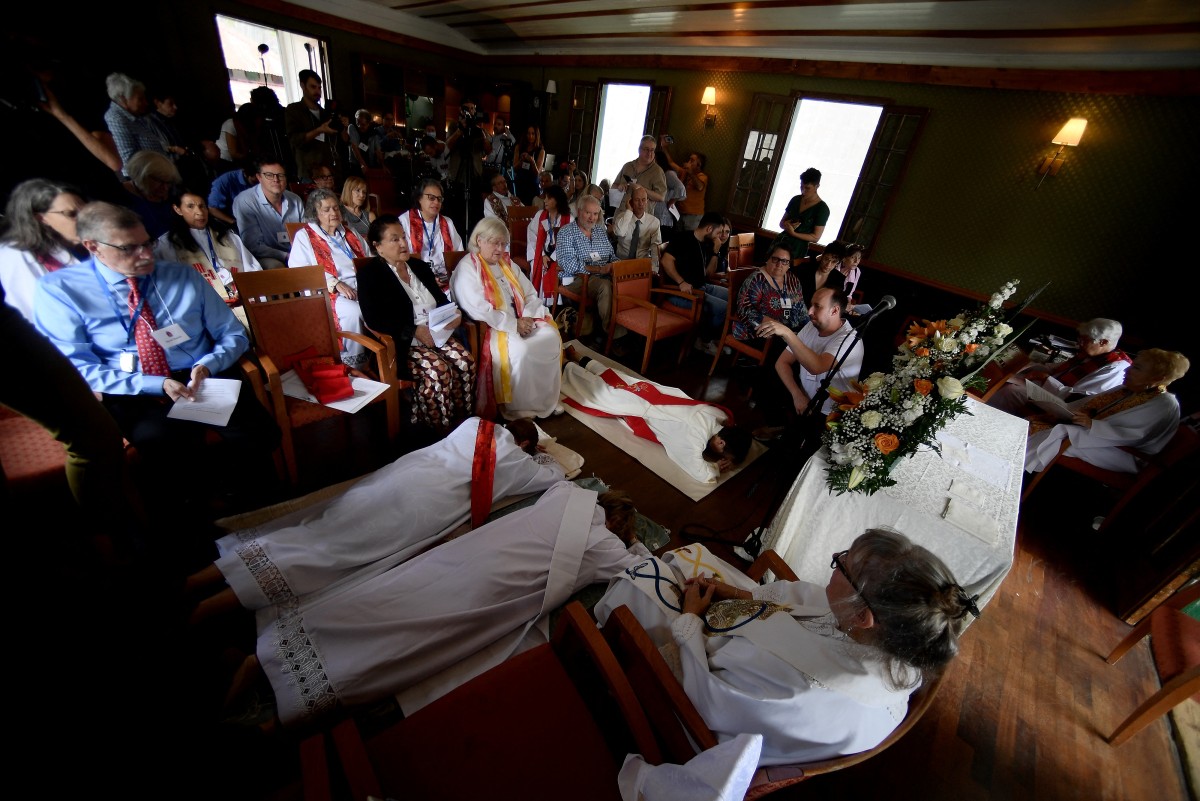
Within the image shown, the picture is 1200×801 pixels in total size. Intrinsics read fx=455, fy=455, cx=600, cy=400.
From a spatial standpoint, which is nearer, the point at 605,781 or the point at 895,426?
the point at 605,781

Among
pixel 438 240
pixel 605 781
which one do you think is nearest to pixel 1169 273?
pixel 605 781

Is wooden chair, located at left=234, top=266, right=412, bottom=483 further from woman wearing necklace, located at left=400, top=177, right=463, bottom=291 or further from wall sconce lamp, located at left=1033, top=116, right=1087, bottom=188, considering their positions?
wall sconce lamp, located at left=1033, top=116, right=1087, bottom=188

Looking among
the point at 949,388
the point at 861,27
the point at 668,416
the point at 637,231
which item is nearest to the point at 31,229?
the point at 668,416

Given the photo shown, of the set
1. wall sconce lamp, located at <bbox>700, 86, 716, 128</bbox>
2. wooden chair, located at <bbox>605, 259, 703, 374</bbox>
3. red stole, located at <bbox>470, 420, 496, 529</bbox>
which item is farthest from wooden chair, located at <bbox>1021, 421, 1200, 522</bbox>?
wall sconce lamp, located at <bbox>700, 86, 716, 128</bbox>

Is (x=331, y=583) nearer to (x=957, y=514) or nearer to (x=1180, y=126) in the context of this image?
(x=957, y=514)

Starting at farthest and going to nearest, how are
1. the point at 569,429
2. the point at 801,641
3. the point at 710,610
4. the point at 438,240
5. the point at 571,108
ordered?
the point at 571,108 < the point at 438,240 < the point at 569,429 < the point at 710,610 < the point at 801,641

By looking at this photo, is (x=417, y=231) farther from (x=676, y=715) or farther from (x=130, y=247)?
(x=676, y=715)

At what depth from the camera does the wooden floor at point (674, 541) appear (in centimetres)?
78

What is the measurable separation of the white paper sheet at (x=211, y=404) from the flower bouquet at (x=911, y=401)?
2.53 m

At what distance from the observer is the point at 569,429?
3.17m

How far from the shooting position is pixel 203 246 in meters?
2.77

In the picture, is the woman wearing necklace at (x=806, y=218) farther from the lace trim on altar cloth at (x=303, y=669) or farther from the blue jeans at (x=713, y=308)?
the lace trim on altar cloth at (x=303, y=669)

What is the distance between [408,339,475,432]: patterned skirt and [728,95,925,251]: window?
526 centimetres

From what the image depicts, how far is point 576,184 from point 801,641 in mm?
6221
